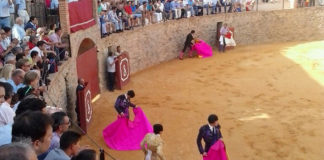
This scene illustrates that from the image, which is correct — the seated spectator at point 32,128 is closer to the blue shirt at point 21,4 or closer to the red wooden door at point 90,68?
the red wooden door at point 90,68

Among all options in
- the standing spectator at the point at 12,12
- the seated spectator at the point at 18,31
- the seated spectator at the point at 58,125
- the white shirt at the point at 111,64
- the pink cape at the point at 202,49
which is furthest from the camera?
the pink cape at the point at 202,49

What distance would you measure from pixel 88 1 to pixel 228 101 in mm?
5867

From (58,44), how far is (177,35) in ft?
35.9

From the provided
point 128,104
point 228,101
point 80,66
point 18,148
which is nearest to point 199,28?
point 228,101

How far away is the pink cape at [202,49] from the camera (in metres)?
22.1

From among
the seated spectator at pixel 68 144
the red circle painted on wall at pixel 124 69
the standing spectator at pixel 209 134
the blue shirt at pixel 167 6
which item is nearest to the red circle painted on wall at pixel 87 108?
the red circle painted on wall at pixel 124 69

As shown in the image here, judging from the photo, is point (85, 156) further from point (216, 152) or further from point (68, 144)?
point (216, 152)

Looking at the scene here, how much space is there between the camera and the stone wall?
12.6 meters

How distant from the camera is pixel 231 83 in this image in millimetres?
16922

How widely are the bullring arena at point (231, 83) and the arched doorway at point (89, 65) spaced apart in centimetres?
8

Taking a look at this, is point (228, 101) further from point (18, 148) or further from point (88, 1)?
point (18, 148)

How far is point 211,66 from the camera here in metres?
20.0

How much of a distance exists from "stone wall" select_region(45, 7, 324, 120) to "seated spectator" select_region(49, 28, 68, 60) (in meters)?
0.36

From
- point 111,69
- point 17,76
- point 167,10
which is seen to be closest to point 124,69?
point 111,69
